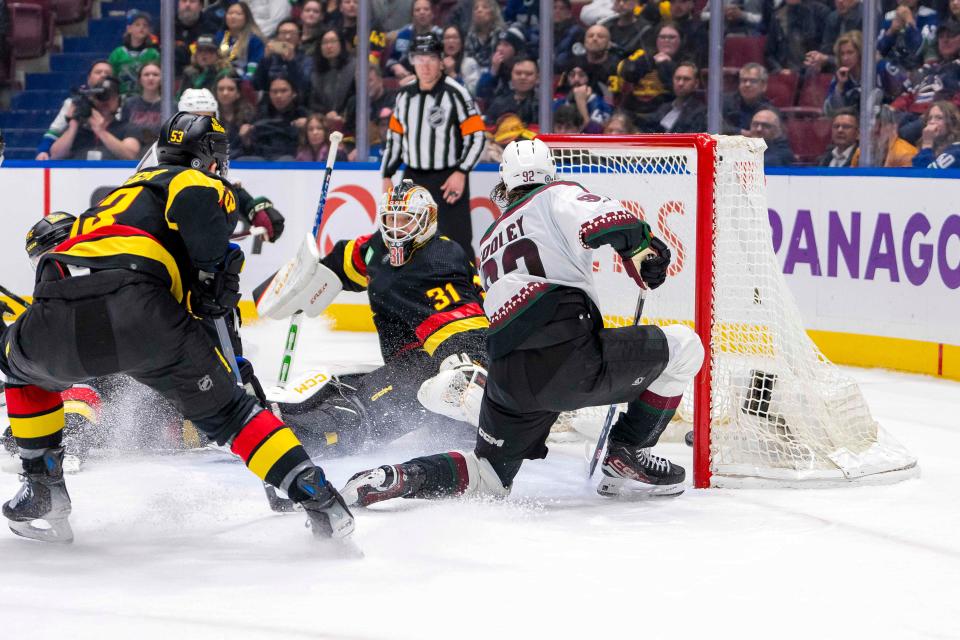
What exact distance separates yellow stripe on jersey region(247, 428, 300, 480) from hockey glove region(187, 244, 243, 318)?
1.24 ft

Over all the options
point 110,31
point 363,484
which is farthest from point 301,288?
point 110,31

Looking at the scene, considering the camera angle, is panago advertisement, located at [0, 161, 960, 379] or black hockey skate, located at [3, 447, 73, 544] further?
panago advertisement, located at [0, 161, 960, 379]

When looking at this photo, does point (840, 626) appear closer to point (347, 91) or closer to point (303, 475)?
point (303, 475)

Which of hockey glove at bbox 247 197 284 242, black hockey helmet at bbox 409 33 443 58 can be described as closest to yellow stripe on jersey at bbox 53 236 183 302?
hockey glove at bbox 247 197 284 242

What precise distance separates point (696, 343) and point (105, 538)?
1581 millimetres

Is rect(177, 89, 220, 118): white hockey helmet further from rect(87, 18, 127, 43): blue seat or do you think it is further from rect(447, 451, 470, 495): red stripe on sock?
rect(87, 18, 127, 43): blue seat

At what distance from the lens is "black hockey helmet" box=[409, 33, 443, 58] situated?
6863 millimetres

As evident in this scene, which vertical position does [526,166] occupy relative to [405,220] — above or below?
above

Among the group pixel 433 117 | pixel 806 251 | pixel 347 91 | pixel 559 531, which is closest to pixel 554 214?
pixel 559 531

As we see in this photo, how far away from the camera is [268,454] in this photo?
2863mm

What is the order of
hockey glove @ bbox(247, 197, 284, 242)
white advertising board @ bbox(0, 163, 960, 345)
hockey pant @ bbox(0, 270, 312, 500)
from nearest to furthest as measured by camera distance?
1. hockey pant @ bbox(0, 270, 312, 500)
2. hockey glove @ bbox(247, 197, 284, 242)
3. white advertising board @ bbox(0, 163, 960, 345)

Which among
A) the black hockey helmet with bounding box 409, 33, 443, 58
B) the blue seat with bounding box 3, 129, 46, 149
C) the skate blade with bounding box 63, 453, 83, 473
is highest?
the black hockey helmet with bounding box 409, 33, 443, 58

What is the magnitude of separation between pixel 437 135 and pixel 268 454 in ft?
13.9

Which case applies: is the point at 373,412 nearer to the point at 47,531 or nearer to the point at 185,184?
the point at 47,531
